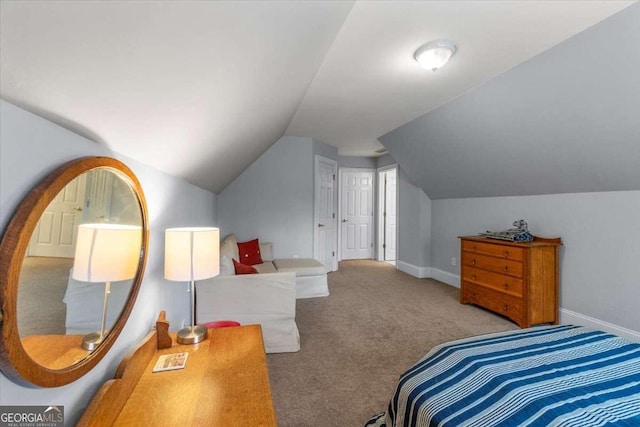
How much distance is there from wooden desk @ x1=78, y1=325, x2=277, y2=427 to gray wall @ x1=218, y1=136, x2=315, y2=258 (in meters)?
3.50

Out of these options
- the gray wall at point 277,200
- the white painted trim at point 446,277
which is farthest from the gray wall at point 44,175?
the white painted trim at point 446,277

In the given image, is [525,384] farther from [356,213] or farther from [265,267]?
[356,213]

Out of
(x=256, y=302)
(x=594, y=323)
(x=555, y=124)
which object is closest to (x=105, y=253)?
(x=256, y=302)

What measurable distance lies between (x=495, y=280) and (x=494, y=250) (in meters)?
0.33

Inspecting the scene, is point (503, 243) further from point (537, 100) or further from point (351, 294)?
point (351, 294)

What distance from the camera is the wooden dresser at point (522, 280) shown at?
Answer: 9.54ft

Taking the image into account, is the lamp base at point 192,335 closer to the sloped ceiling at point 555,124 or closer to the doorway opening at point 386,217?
the sloped ceiling at point 555,124

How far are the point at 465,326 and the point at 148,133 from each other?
10.4ft

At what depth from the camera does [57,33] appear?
0.58 metres

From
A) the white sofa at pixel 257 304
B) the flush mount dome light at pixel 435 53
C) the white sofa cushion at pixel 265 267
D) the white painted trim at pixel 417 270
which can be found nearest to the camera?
the flush mount dome light at pixel 435 53

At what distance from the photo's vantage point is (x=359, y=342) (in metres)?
2.64

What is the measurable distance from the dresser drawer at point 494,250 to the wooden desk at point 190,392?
9.30 ft

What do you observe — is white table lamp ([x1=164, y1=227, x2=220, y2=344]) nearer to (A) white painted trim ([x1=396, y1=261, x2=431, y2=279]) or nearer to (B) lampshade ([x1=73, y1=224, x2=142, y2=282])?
(B) lampshade ([x1=73, y1=224, x2=142, y2=282])

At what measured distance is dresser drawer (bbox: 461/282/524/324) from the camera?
2.99 metres
